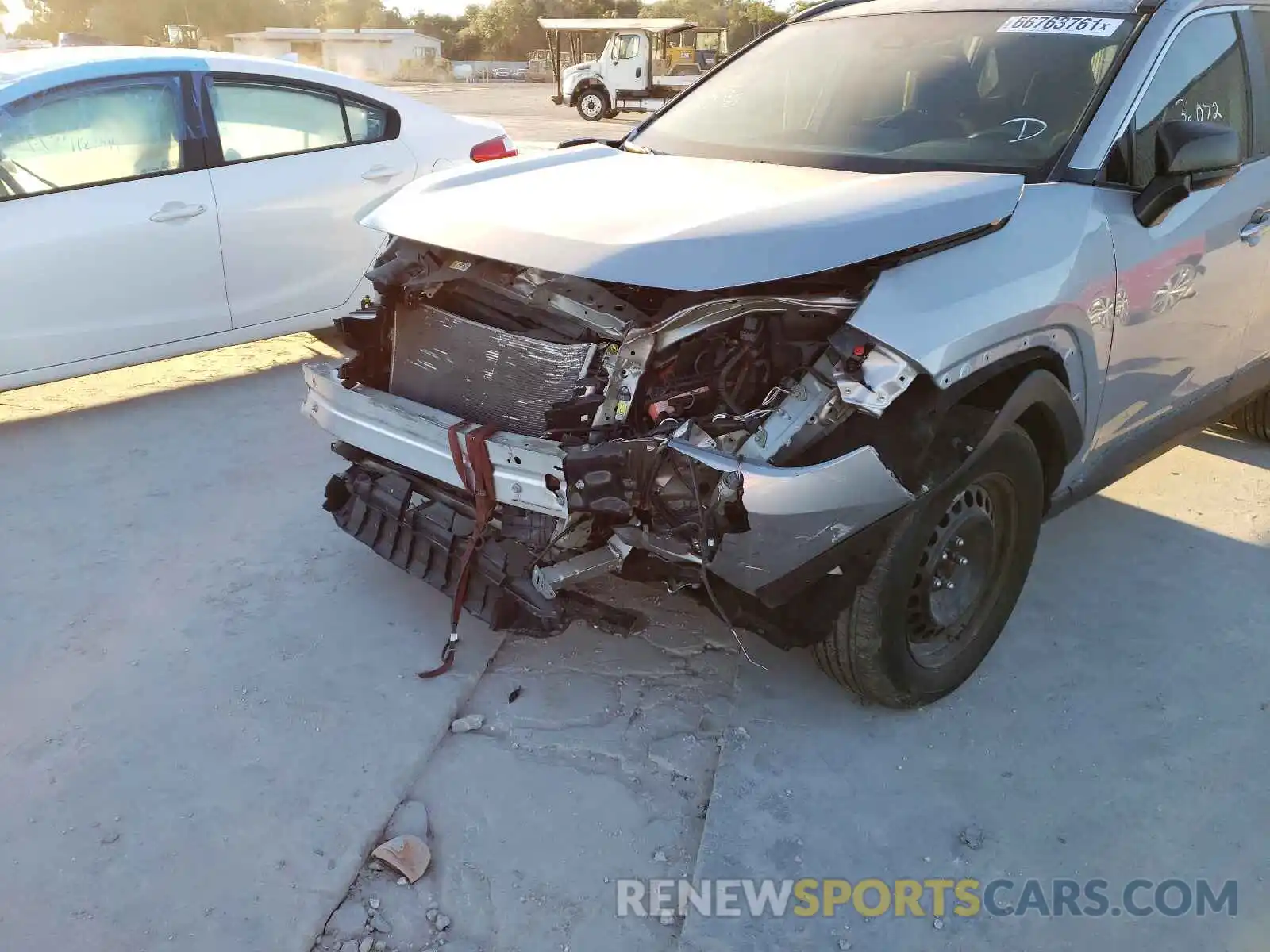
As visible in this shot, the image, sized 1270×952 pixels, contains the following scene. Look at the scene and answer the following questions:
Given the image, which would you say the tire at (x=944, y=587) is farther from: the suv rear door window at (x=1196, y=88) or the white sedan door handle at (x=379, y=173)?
the white sedan door handle at (x=379, y=173)

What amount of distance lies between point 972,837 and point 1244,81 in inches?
111

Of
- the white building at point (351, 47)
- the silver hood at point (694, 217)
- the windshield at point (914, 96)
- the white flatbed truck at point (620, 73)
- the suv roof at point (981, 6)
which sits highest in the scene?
the suv roof at point (981, 6)

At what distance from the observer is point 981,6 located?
3432 mm

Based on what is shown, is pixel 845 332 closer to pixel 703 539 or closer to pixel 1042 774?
pixel 703 539

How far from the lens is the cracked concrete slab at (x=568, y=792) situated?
2213 mm

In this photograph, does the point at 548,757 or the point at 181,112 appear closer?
the point at 548,757

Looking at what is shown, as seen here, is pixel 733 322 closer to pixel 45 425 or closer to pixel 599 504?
pixel 599 504

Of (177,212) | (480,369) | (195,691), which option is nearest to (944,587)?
(480,369)

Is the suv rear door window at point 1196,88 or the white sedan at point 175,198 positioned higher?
the suv rear door window at point 1196,88

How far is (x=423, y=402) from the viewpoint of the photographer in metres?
3.08

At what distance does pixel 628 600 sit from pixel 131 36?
76.9m

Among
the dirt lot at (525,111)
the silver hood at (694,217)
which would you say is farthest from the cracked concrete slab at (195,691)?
the dirt lot at (525,111)

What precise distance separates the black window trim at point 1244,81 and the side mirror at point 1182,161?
76 millimetres

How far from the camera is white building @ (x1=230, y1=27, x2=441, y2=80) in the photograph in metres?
58.8
